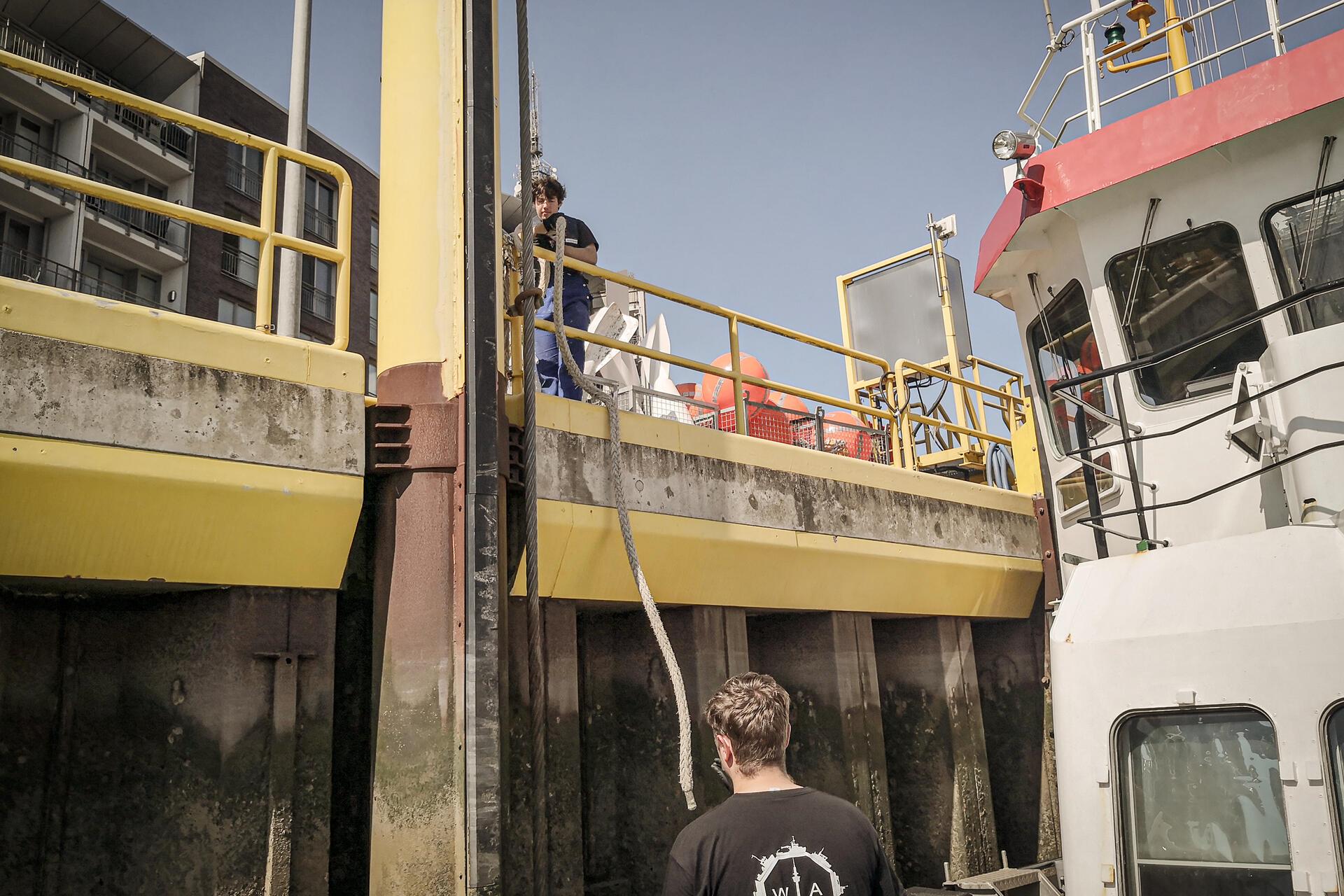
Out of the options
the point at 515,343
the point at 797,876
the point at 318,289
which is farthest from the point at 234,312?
the point at 797,876

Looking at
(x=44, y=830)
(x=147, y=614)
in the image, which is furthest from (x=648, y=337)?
(x=44, y=830)

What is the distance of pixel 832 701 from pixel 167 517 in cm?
514

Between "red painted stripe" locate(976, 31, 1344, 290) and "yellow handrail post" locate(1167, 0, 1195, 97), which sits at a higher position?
"yellow handrail post" locate(1167, 0, 1195, 97)

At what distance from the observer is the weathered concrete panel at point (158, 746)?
432cm

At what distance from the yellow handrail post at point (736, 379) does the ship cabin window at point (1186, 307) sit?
8.31 feet

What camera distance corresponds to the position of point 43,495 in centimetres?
407

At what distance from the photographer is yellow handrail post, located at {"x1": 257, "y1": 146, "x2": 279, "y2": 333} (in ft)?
15.8

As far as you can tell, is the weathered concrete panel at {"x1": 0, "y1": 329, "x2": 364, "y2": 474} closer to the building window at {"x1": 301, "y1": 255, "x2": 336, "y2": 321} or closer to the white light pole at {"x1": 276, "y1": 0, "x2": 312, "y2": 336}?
the white light pole at {"x1": 276, "y1": 0, "x2": 312, "y2": 336}

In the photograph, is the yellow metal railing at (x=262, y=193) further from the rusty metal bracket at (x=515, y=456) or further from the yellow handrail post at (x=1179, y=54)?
the yellow handrail post at (x=1179, y=54)

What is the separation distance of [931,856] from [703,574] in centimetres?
374

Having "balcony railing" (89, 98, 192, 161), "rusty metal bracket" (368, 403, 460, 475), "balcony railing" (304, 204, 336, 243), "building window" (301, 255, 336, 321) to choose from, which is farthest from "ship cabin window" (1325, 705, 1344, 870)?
"balcony railing" (89, 98, 192, 161)

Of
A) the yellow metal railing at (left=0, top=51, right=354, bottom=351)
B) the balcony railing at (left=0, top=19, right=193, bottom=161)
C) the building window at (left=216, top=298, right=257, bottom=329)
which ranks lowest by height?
the yellow metal railing at (left=0, top=51, right=354, bottom=351)

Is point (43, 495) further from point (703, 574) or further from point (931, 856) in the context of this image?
point (931, 856)

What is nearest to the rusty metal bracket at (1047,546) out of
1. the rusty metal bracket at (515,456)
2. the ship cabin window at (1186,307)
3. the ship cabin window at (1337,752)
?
the ship cabin window at (1186,307)
